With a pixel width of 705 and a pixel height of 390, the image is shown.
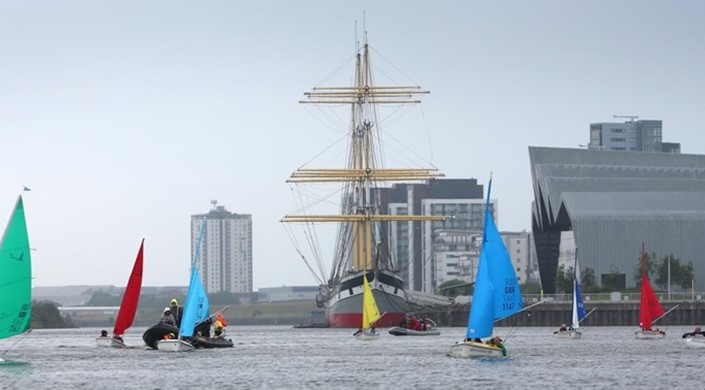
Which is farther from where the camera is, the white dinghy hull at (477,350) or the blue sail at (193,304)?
the blue sail at (193,304)

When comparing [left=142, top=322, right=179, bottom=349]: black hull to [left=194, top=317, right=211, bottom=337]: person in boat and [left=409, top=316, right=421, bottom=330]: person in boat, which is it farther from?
[left=409, top=316, right=421, bottom=330]: person in boat

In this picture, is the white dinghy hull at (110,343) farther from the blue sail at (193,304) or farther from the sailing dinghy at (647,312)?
the sailing dinghy at (647,312)

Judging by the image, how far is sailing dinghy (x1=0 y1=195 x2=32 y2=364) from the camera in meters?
79.7

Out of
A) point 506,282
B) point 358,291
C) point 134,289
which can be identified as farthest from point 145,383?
point 358,291

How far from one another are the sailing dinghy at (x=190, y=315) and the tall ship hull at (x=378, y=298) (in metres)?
Answer: 83.8

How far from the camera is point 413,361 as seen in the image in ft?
301

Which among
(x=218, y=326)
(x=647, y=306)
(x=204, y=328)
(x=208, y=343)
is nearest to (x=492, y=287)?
(x=208, y=343)

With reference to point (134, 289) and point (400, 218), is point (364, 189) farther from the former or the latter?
point (134, 289)

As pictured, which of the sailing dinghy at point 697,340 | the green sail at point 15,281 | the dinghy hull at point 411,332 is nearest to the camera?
the green sail at point 15,281

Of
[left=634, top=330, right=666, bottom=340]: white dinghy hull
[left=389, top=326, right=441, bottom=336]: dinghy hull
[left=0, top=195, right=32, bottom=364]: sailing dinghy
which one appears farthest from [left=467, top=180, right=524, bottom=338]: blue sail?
[left=389, top=326, right=441, bottom=336]: dinghy hull

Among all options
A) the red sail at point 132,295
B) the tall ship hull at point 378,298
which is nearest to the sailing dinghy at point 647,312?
the red sail at point 132,295

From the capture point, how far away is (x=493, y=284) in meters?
84.4

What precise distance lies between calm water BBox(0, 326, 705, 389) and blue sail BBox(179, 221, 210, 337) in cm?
193

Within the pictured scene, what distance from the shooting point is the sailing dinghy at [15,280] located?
7969cm
